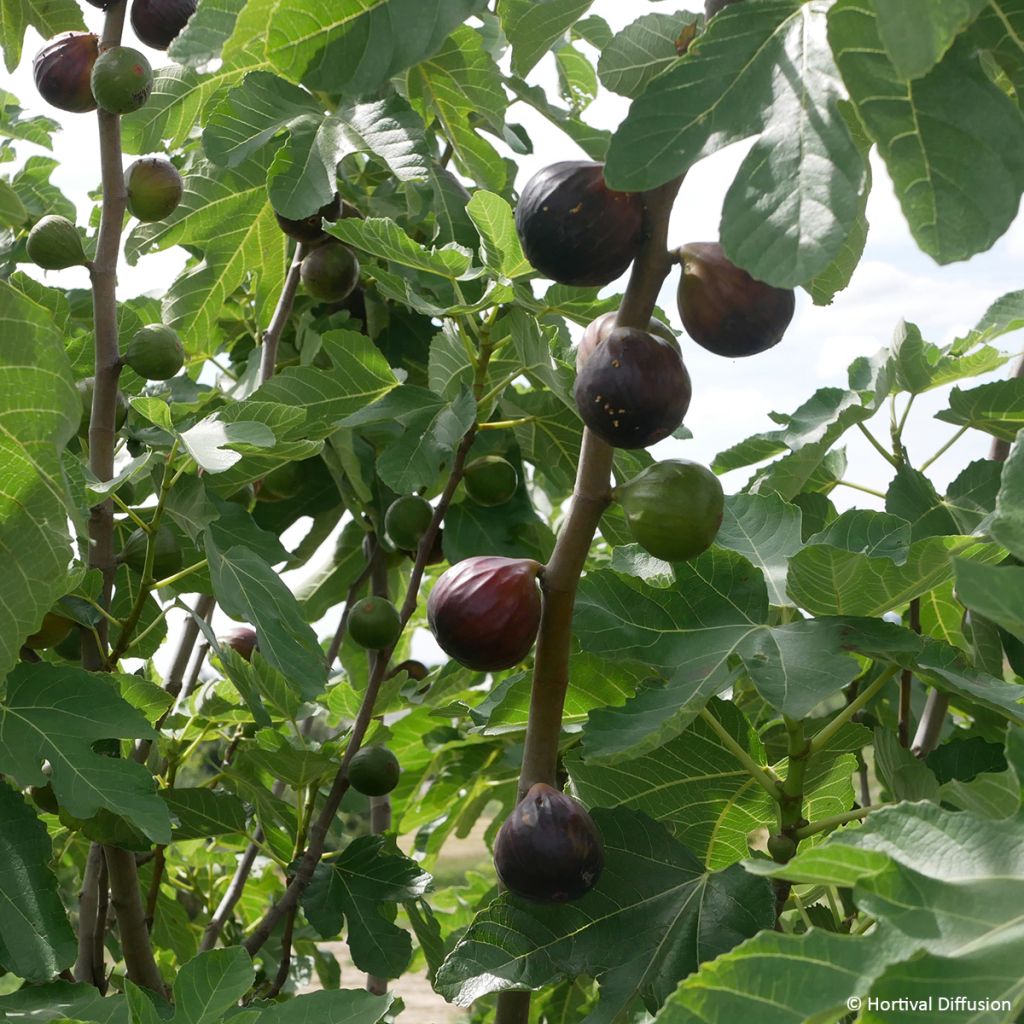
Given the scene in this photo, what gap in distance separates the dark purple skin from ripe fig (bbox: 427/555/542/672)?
0.24 meters

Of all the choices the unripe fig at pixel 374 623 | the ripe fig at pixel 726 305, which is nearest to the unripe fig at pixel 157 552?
the unripe fig at pixel 374 623

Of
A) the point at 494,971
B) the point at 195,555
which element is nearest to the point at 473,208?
the point at 195,555

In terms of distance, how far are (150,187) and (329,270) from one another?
34 centimetres

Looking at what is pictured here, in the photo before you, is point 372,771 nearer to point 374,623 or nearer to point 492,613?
point 374,623

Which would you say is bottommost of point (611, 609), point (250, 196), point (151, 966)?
point (151, 966)

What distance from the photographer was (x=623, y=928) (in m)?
1.04

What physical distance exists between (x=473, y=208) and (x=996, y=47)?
0.66 metres

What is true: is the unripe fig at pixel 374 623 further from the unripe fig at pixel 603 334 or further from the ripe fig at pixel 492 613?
the unripe fig at pixel 603 334

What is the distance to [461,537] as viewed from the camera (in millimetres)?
1845

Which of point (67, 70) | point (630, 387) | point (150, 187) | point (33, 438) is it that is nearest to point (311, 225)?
point (150, 187)

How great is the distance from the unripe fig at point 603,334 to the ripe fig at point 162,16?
82 cm

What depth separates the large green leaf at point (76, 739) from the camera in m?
1.09

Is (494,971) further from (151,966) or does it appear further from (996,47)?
(996,47)

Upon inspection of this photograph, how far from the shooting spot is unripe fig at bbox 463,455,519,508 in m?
1.78
